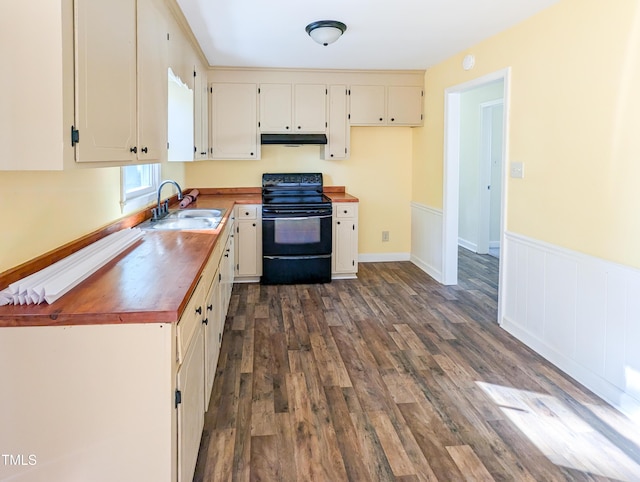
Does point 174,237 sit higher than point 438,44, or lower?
lower

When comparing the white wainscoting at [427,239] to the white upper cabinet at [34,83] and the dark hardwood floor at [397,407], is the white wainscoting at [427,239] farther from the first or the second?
the white upper cabinet at [34,83]

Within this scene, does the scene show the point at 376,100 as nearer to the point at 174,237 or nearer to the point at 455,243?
the point at 455,243

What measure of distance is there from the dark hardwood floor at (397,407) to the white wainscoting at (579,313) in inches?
3.8

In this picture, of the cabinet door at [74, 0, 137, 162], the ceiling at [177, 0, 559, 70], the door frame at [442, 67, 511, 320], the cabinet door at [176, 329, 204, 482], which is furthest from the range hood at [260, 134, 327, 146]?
the cabinet door at [176, 329, 204, 482]

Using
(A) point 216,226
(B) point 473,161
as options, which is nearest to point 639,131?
(A) point 216,226

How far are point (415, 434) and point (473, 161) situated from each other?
514cm

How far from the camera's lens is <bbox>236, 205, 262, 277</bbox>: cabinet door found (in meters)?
5.05

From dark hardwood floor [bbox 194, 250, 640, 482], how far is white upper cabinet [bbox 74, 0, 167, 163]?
1388mm

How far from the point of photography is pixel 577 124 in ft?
9.43

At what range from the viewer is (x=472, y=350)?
3.31 meters

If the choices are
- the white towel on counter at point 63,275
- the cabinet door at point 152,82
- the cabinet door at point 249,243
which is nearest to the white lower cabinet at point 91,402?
the white towel on counter at point 63,275

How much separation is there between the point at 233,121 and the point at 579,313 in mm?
3894

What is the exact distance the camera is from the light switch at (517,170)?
346cm

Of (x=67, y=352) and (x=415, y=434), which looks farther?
(x=415, y=434)
